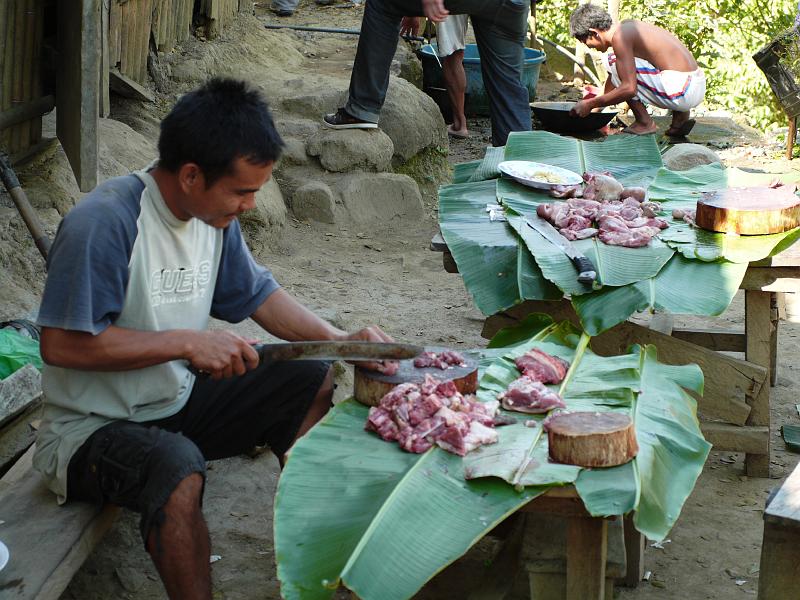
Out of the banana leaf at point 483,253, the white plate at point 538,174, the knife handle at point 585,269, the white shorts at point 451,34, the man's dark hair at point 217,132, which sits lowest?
the white shorts at point 451,34

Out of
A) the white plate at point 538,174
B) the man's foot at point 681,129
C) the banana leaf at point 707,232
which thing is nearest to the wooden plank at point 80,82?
the white plate at point 538,174

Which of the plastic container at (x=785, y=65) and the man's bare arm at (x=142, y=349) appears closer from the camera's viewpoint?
the man's bare arm at (x=142, y=349)

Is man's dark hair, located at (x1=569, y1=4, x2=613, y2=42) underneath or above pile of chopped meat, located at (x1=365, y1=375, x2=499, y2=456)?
above

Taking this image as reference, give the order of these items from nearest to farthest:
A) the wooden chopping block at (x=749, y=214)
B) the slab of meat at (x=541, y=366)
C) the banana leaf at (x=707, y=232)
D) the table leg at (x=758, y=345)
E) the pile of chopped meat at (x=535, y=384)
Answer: the pile of chopped meat at (x=535, y=384) → the slab of meat at (x=541, y=366) → the banana leaf at (x=707, y=232) → the wooden chopping block at (x=749, y=214) → the table leg at (x=758, y=345)

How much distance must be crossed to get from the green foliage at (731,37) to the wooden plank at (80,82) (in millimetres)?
8690

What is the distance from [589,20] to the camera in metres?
9.76

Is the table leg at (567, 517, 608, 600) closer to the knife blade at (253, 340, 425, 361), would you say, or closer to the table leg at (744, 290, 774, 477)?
the knife blade at (253, 340, 425, 361)

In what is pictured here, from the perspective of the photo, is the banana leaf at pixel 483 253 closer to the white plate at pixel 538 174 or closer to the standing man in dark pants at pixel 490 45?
the white plate at pixel 538 174

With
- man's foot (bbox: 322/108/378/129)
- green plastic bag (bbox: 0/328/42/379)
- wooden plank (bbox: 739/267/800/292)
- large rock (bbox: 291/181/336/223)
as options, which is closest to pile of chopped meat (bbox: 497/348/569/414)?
wooden plank (bbox: 739/267/800/292)

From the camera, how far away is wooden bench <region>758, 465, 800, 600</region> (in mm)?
2498

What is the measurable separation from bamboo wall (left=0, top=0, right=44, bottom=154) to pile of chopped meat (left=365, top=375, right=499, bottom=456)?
3.21m

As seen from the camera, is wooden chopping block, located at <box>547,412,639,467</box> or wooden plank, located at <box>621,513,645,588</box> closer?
wooden chopping block, located at <box>547,412,639,467</box>

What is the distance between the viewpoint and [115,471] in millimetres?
2885

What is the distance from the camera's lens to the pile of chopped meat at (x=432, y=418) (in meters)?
2.94
